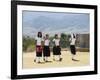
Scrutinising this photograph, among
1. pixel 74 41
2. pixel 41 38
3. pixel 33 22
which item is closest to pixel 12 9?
pixel 33 22

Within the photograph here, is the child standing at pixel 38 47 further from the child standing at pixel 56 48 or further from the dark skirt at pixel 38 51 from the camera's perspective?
the child standing at pixel 56 48

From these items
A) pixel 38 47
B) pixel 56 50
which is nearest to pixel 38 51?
pixel 38 47

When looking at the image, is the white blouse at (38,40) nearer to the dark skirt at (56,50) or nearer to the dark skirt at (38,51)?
the dark skirt at (38,51)

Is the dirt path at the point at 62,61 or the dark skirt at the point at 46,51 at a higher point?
the dark skirt at the point at 46,51

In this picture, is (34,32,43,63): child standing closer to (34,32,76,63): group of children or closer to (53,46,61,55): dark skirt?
(34,32,76,63): group of children

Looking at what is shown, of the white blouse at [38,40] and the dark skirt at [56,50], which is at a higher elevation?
the white blouse at [38,40]

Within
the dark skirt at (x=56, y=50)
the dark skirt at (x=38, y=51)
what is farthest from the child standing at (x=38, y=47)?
the dark skirt at (x=56, y=50)

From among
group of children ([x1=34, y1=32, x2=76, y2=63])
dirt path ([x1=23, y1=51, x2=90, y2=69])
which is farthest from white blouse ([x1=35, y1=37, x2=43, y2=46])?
dirt path ([x1=23, y1=51, x2=90, y2=69])

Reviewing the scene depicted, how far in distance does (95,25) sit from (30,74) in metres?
0.81

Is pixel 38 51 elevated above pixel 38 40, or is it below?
below

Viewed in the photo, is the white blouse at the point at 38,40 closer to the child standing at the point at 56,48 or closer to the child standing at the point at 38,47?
the child standing at the point at 38,47

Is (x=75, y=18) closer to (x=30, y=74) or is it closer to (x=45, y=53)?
(x=45, y=53)

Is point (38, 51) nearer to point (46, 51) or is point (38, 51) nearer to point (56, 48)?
point (46, 51)

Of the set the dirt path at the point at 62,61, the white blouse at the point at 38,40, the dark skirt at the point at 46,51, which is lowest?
the dirt path at the point at 62,61
